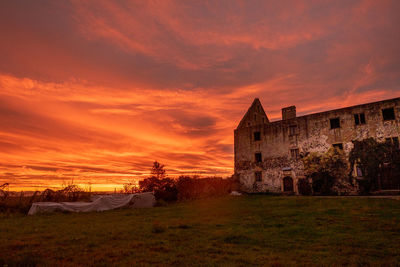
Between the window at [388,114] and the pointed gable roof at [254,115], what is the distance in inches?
637

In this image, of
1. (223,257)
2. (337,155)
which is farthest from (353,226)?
(337,155)

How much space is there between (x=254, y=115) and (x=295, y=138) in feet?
32.2

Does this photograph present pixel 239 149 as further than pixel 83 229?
Yes

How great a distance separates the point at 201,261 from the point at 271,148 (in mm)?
25816

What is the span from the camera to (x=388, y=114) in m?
23.1

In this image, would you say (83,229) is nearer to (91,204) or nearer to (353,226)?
(91,204)

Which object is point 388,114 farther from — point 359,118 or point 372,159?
point 372,159

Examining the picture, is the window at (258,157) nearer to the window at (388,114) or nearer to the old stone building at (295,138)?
the old stone building at (295,138)

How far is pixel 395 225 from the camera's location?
30.2 ft

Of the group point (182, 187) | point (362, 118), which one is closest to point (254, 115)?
point (362, 118)

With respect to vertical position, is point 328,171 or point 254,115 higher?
point 254,115

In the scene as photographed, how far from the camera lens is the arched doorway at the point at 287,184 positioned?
1099 inches

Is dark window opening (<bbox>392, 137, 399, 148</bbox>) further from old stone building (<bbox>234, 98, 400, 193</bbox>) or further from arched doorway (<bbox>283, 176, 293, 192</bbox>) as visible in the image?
arched doorway (<bbox>283, 176, 293, 192</bbox>)

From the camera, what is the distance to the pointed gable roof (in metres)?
36.7
